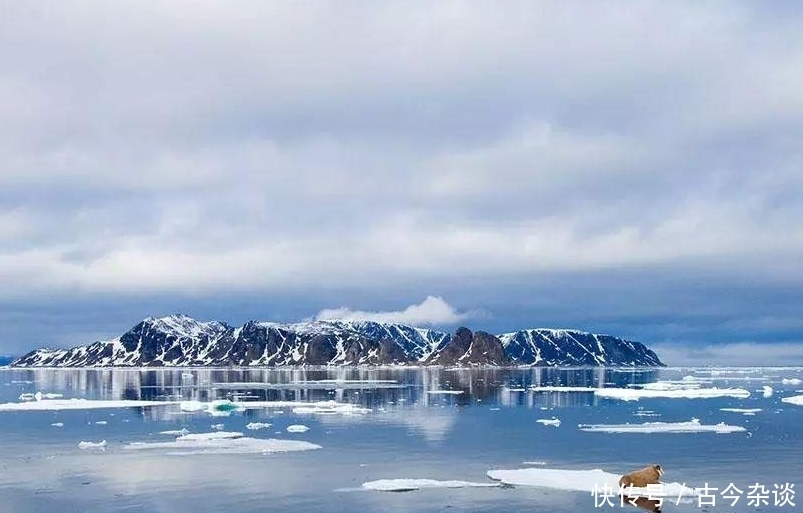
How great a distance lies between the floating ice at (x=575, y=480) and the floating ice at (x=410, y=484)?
1.74 metres

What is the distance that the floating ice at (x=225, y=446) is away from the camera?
51.6m

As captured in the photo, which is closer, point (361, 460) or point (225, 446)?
point (361, 460)

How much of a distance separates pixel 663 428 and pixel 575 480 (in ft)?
92.9

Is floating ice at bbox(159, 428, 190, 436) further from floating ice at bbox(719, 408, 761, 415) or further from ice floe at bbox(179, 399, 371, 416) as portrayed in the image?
floating ice at bbox(719, 408, 761, 415)

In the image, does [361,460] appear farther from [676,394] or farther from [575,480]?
[676,394]

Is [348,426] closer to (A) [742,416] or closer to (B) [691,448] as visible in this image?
(B) [691,448]

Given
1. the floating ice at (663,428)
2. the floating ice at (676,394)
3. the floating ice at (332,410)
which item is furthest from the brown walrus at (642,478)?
the floating ice at (676,394)

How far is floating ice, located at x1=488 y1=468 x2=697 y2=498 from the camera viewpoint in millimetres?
36156

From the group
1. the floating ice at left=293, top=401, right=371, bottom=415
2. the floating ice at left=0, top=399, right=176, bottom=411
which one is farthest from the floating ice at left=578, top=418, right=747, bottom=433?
the floating ice at left=0, top=399, right=176, bottom=411

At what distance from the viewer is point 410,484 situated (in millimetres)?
38406

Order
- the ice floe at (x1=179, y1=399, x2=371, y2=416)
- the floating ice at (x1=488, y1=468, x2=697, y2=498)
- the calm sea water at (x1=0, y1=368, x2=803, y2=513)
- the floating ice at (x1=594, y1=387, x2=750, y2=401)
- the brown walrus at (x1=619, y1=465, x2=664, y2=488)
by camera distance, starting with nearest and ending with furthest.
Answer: the calm sea water at (x1=0, y1=368, x2=803, y2=513) < the floating ice at (x1=488, y1=468, x2=697, y2=498) < the brown walrus at (x1=619, y1=465, x2=664, y2=488) < the ice floe at (x1=179, y1=399, x2=371, y2=416) < the floating ice at (x1=594, y1=387, x2=750, y2=401)

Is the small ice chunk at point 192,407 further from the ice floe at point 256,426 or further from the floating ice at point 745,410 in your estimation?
the floating ice at point 745,410

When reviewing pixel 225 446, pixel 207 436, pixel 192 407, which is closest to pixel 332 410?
pixel 192 407

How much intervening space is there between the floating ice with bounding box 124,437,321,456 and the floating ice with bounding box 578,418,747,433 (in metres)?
23.5
